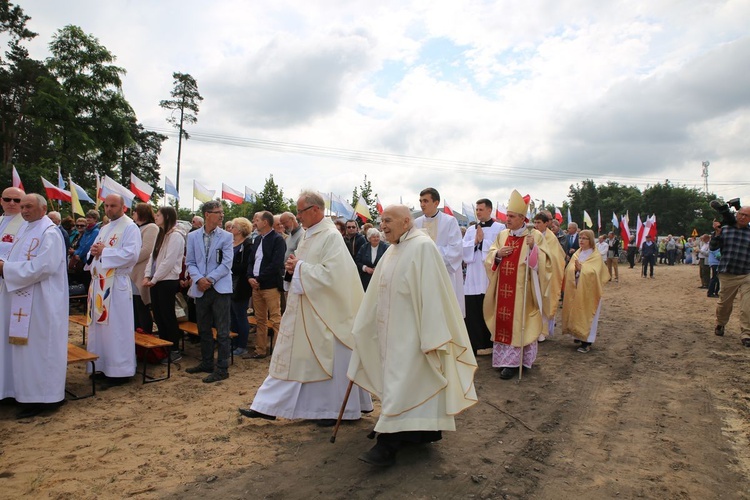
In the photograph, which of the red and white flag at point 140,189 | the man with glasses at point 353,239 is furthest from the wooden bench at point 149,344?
the red and white flag at point 140,189

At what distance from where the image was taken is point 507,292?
261 inches

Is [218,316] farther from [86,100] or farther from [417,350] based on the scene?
[86,100]

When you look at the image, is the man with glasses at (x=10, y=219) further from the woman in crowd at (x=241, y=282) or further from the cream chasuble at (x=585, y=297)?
the cream chasuble at (x=585, y=297)

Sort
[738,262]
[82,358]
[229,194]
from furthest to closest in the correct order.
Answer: [229,194] → [738,262] → [82,358]

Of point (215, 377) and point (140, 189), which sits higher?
point (140, 189)

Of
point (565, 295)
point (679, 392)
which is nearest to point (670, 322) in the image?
point (565, 295)

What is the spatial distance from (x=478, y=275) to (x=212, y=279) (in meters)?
4.13

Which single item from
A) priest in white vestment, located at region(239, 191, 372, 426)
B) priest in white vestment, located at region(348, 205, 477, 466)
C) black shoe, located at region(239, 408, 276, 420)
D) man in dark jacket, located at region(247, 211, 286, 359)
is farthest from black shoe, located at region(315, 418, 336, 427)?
man in dark jacket, located at region(247, 211, 286, 359)

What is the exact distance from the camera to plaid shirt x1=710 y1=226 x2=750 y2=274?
833 centimetres

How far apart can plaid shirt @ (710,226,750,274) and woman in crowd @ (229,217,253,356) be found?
7.89m

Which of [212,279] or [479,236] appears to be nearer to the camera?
[212,279]

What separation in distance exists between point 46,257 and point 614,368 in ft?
24.3

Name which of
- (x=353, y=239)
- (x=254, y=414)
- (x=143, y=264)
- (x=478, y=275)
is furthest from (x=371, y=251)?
(x=254, y=414)

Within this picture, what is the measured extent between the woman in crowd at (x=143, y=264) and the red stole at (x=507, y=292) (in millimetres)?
5024
